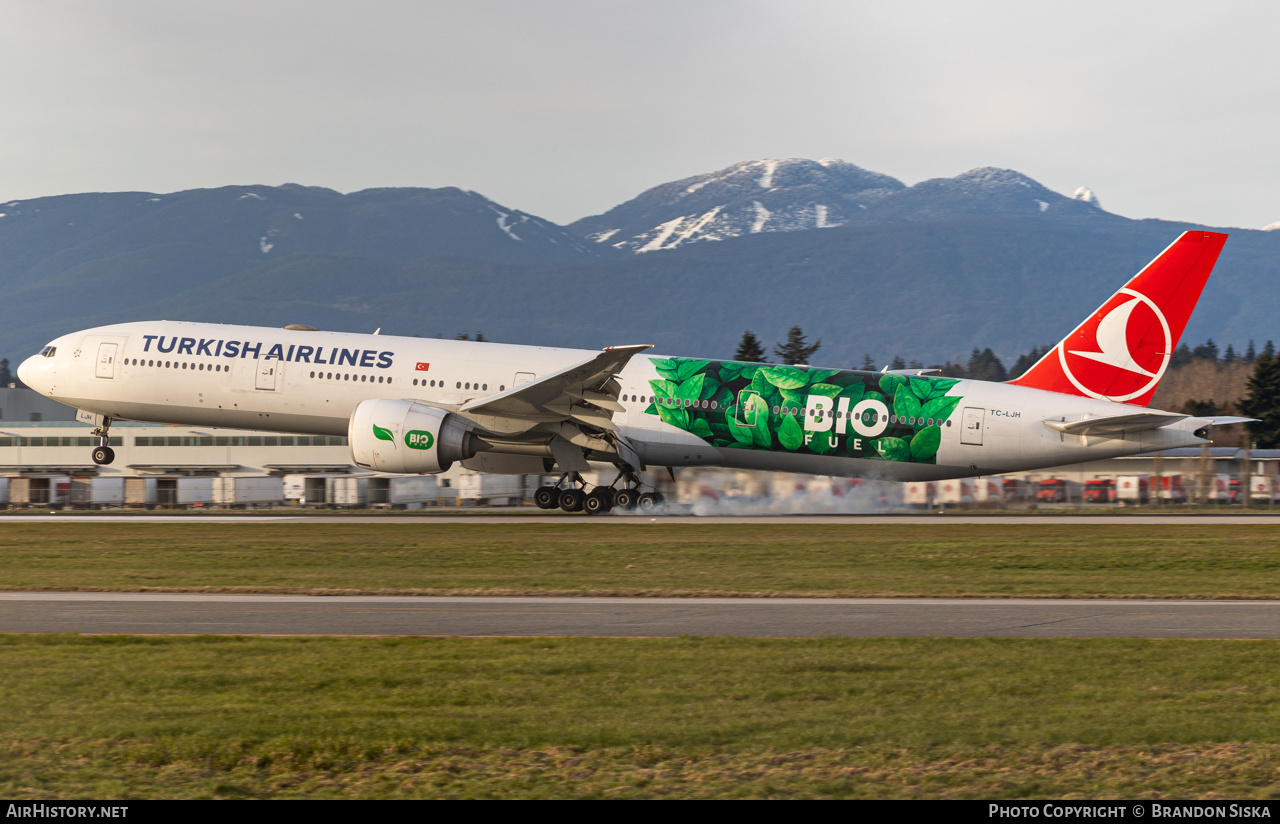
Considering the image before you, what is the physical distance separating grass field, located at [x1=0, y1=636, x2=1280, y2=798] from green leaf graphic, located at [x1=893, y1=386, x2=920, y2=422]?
67.1 feet

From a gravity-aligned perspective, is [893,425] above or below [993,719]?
above

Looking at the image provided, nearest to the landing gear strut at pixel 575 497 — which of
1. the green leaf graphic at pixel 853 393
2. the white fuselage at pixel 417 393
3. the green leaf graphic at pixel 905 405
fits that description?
the white fuselage at pixel 417 393

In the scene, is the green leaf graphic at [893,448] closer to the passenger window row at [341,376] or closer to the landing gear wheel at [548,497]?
the landing gear wheel at [548,497]

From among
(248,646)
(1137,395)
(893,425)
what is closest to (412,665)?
(248,646)

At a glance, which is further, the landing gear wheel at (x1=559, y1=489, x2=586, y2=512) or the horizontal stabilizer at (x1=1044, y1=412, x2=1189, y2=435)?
the landing gear wheel at (x1=559, y1=489, x2=586, y2=512)

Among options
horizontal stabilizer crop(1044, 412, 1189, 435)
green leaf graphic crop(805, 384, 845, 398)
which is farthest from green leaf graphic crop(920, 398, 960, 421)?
horizontal stabilizer crop(1044, 412, 1189, 435)

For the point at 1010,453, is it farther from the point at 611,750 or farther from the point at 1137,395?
the point at 611,750

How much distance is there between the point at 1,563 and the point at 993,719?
20.0 meters

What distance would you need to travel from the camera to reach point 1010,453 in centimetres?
3422

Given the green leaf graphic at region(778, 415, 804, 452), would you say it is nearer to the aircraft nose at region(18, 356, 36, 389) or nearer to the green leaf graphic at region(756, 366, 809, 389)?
the green leaf graphic at region(756, 366, 809, 389)

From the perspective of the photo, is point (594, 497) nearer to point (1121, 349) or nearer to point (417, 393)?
point (417, 393)

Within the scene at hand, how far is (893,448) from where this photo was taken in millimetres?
34125

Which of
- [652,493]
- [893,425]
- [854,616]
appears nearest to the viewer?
[854,616]

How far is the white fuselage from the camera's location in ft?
112
